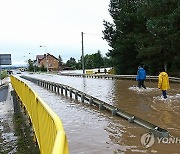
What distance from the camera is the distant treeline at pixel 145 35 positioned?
25.9 metres

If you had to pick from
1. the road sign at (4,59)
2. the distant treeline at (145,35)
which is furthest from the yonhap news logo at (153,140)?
the road sign at (4,59)

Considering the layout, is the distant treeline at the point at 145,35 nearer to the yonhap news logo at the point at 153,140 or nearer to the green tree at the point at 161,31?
the green tree at the point at 161,31

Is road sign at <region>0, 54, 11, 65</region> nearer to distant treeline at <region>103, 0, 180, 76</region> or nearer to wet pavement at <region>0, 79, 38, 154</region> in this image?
distant treeline at <region>103, 0, 180, 76</region>

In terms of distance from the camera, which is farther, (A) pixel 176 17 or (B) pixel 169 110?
(A) pixel 176 17

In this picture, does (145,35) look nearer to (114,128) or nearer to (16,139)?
(16,139)

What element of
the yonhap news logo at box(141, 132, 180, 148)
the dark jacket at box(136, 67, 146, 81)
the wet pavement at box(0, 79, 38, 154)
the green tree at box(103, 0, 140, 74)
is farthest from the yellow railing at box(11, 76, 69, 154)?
the green tree at box(103, 0, 140, 74)

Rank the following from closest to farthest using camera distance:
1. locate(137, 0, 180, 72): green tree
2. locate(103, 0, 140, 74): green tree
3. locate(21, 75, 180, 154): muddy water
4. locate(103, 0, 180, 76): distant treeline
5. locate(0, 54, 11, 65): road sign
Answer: locate(21, 75, 180, 154): muddy water → locate(137, 0, 180, 72): green tree → locate(103, 0, 180, 76): distant treeline → locate(0, 54, 11, 65): road sign → locate(103, 0, 140, 74): green tree

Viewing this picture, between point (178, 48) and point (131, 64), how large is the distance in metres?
14.4

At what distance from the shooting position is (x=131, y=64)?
4075cm

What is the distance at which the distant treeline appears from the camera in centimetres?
2589

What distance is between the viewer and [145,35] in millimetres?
32219

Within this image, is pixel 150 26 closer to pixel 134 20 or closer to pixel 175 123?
pixel 134 20

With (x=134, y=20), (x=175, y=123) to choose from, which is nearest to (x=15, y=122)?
(x=175, y=123)

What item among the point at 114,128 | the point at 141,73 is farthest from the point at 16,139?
the point at 141,73
